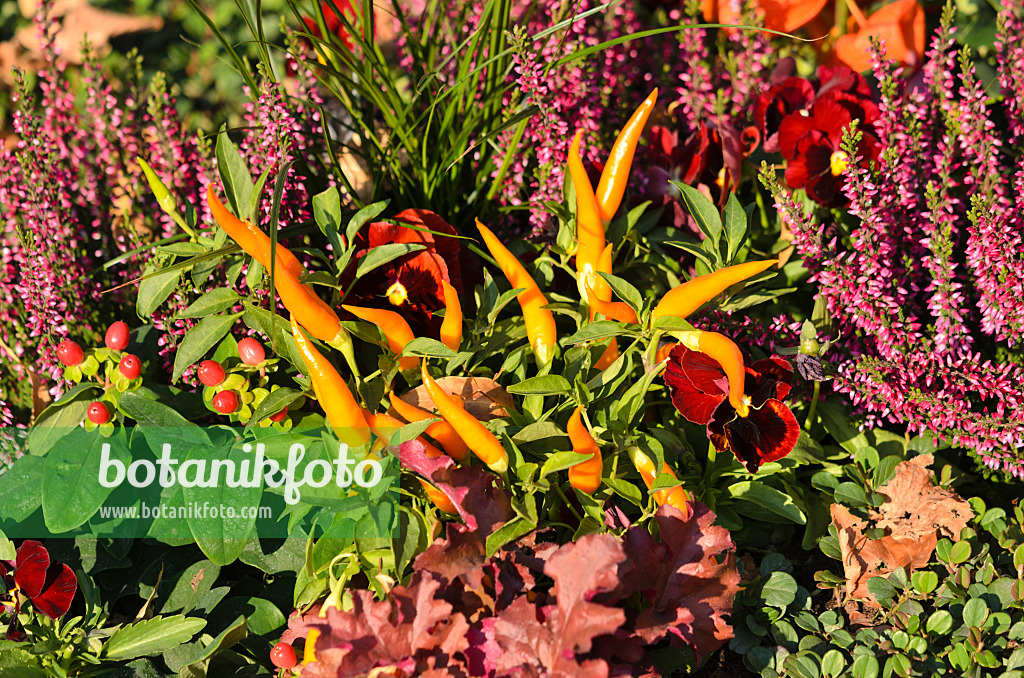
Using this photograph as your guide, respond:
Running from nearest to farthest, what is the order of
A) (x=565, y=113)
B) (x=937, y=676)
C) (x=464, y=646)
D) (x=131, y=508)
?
(x=464, y=646) → (x=937, y=676) → (x=131, y=508) → (x=565, y=113)

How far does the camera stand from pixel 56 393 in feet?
4.87

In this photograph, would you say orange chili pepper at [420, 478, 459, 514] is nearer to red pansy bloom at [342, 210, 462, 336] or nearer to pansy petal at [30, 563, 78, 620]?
red pansy bloom at [342, 210, 462, 336]

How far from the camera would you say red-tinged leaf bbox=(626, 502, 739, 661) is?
112cm

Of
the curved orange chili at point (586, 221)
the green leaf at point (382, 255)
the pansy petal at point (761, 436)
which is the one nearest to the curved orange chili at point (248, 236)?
the green leaf at point (382, 255)

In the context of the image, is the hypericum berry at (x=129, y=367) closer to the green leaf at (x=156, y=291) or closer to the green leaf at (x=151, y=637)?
the green leaf at (x=156, y=291)

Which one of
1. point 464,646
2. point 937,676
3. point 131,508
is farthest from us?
point 131,508

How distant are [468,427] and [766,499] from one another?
1.71 feet

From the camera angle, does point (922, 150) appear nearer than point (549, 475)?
No

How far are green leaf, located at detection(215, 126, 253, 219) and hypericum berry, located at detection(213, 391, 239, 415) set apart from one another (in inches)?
12.4

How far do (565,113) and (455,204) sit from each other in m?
0.30

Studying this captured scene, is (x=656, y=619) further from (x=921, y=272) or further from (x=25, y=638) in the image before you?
(x=25, y=638)

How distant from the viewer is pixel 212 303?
1.38 meters

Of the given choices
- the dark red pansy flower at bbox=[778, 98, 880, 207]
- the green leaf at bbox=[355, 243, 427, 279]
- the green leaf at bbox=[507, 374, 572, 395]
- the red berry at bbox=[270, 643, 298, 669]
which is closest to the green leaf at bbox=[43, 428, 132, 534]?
the red berry at bbox=[270, 643, 298, 669]

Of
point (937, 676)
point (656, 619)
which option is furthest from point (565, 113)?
point (937, 676)
